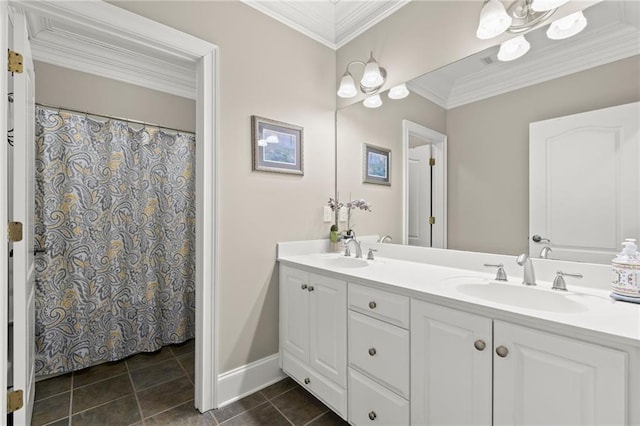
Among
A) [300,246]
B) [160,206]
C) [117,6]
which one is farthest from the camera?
[160,206]

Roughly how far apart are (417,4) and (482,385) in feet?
6.71

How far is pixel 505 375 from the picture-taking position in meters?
0.98

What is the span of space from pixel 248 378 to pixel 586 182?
81.1 inches

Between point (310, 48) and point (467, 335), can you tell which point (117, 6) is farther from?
point (467, 335)

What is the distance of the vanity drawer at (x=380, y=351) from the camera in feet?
4.20

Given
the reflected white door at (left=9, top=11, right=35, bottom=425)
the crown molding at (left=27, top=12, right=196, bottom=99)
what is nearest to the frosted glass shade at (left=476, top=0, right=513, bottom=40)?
the crown molding at (left=27, top=12, right=196, bottom=99)

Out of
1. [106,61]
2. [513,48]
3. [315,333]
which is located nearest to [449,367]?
[315,333]

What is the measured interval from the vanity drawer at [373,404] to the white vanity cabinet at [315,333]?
0.06 metres

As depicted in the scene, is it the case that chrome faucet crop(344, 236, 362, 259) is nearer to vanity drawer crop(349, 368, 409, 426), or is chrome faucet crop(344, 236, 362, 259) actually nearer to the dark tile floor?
vanity drawer crop(349, 368, 409, 426)

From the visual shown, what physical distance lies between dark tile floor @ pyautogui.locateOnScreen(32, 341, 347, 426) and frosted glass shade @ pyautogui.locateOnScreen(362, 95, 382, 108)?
1983mm

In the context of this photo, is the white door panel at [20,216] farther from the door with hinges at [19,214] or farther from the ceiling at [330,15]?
the ceiling at [330,15]

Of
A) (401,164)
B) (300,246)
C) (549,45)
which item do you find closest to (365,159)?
(401,164)

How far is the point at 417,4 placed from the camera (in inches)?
73.2

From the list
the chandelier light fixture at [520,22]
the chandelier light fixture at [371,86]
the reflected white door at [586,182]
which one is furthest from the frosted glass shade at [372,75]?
the reflected white door at [586,182]
